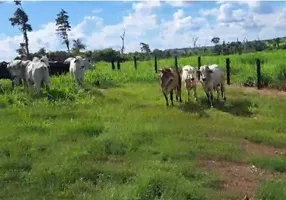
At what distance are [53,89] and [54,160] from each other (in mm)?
8771

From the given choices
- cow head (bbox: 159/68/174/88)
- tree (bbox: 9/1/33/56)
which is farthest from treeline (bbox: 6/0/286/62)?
cow head (bbox: 159/68/174/88)

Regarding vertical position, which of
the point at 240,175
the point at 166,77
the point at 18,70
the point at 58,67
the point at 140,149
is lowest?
the point at 240,175

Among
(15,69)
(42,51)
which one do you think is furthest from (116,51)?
(15,69)

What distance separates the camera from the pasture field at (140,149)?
721cm

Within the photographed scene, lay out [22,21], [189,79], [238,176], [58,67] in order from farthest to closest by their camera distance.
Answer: [22,21], [58,67], [189,79], [238,176]

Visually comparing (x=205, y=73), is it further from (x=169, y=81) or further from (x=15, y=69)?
(x=15, y=69)

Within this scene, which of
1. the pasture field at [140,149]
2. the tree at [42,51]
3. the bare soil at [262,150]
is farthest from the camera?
the tree at [42,51]

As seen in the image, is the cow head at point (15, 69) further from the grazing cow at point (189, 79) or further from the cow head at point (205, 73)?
the cow head at point (205, 73)

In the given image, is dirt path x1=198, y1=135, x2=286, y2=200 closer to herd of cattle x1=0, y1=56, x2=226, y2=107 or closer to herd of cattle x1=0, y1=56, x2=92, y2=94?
herd of cattle x1=0, y1=56, x2=226, y2=107

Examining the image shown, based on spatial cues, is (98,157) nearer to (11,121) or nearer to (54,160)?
(54,160)

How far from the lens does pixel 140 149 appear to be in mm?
9312

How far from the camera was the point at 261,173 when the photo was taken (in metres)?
8.12

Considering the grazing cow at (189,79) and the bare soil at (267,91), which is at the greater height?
the grazing cow at (189,79)

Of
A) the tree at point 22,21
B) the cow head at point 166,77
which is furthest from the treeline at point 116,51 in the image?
the cow head at point 166,77
